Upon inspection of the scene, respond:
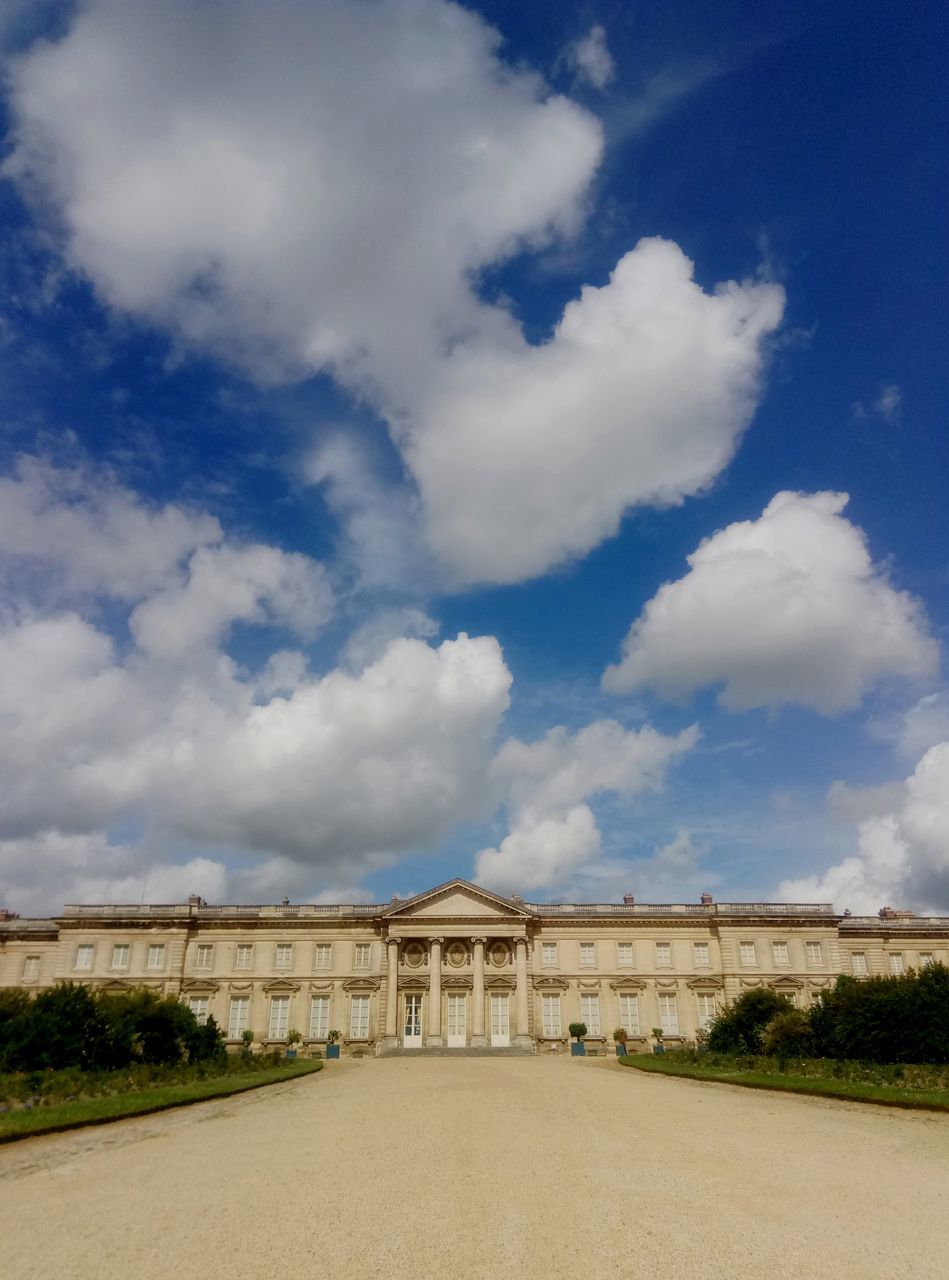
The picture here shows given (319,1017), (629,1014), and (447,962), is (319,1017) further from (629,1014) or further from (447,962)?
(629,1014)

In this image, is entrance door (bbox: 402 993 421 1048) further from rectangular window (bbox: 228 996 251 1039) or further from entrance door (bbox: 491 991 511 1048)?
rectangular window (bbox: 228 996 251 1039)

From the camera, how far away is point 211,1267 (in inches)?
303

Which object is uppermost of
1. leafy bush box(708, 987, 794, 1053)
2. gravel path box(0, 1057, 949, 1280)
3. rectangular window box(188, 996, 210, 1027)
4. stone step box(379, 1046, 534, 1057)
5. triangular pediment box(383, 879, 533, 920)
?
triangular pediment box(383, 879, 533, 920)

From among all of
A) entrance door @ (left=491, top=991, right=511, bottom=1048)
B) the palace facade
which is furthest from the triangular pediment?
entrance door @ (left=491, top=991, right=511, bottom=1048)

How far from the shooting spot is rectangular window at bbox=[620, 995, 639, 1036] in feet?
164

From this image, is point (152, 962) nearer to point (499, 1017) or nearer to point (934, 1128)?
point (499, 1017)

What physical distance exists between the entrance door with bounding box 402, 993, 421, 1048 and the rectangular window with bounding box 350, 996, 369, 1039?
241 cm

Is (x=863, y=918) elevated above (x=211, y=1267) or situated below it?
above

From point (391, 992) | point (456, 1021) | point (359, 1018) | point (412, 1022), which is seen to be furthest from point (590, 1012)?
point (359, 1018)

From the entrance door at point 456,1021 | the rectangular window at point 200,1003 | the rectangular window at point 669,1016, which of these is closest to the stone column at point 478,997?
the entrance door at point 456,1021

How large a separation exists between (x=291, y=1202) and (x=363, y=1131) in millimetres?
5915

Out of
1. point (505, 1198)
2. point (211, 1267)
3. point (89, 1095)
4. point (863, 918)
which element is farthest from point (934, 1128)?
point (863, 918)

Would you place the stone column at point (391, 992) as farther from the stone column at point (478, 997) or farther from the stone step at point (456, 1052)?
the stone column at point (478, 997)

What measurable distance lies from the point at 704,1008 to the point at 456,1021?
14759 mm
